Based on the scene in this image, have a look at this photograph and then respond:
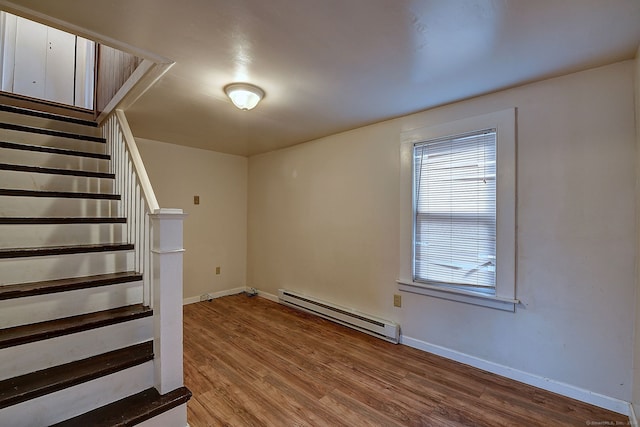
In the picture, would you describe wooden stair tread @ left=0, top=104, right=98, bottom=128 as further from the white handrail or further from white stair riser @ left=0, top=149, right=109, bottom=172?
the white handrail

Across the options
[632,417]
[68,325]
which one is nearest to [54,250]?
[68,325]

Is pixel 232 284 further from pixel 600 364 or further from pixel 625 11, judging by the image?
pixel 625 11

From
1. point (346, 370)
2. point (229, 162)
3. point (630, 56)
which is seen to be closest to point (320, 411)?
point (346, 370)

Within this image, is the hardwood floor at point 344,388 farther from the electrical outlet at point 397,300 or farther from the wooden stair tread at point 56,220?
the wooden stair tread at point 56,220

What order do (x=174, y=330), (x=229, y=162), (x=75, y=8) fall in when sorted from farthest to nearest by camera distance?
(x=229, y=162)
(x=174, y=330)
(x=75, y=8)

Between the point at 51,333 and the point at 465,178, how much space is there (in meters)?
2.89

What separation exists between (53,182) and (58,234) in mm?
601

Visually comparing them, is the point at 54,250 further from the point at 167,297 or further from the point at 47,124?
the point at 47,124

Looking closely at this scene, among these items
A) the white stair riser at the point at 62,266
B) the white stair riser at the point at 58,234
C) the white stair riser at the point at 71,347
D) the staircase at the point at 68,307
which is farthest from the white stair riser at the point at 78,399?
the white stair riser at the point at 58,234

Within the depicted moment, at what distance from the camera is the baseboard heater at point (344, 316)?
275 cm

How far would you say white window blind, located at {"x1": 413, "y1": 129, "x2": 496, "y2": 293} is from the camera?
7.41ft

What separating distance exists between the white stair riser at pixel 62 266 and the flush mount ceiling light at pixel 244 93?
1395 millimetres

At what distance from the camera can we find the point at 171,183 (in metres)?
3.83

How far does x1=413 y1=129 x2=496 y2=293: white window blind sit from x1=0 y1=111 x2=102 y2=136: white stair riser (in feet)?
11.1
